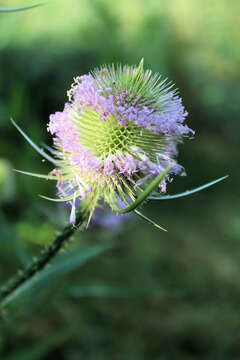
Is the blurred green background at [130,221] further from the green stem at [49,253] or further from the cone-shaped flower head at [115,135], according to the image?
the cone-shaped flower head at [115,135]

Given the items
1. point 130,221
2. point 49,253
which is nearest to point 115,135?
point 49,253

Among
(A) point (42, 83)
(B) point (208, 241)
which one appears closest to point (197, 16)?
(A) point (42, 83)

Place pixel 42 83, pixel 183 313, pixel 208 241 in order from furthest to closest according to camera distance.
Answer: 1. pixel 42 83
2. pixel 208 241
3. pixel 183 313

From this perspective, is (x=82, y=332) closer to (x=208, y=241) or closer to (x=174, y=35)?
(x=208, y=241)

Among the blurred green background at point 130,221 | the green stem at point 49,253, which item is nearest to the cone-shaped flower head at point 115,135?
the green stem at point 49,253

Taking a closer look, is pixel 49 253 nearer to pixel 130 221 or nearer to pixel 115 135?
pixel 115 135

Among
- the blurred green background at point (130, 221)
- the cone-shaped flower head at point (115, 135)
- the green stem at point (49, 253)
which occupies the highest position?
the cone-shaped flower head at point (115, 135)
